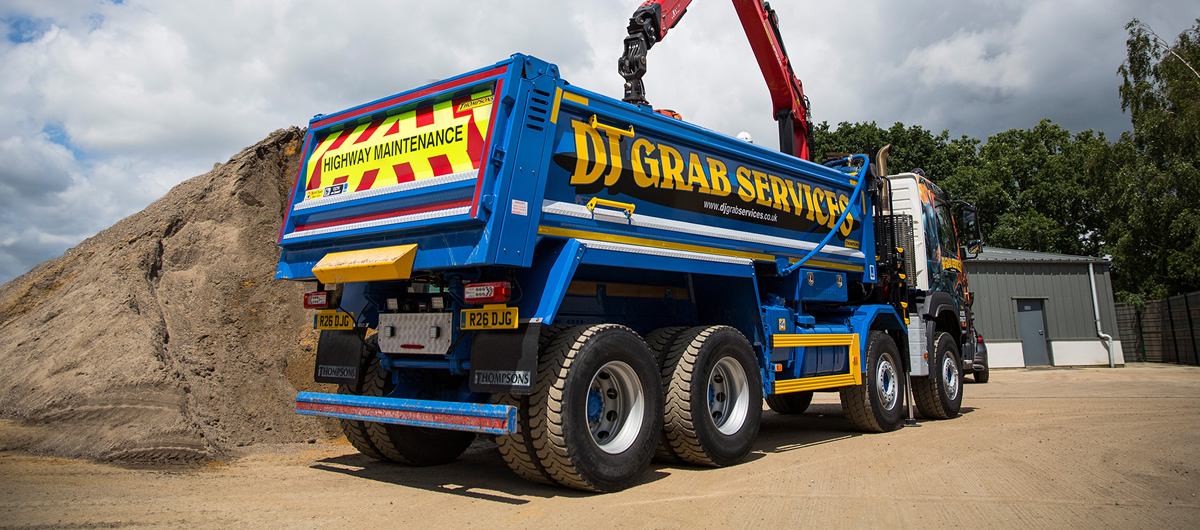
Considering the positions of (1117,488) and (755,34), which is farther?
(755,34)

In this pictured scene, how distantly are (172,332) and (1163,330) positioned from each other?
29.9 metres

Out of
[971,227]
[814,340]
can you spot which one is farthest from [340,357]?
[971,227]

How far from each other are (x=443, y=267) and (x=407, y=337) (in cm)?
85

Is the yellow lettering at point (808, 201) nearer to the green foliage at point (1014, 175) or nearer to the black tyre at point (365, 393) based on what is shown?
the black tyre at point (365, 393)

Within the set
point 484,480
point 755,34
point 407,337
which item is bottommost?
point 484,480

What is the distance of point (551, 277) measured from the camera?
4852mm

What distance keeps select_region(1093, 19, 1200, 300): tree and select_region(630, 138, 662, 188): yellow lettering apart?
24840 mm

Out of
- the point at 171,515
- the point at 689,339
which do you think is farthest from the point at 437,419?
the point at 689,339

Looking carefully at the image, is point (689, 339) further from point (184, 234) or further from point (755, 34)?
point (184, 234)

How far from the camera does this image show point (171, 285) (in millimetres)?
9555

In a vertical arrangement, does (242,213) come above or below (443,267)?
above

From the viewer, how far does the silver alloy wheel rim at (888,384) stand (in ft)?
28.4

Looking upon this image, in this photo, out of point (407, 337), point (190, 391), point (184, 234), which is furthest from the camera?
point (184, 234)

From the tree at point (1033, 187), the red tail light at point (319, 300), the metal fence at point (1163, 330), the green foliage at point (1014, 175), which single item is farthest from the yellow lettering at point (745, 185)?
the tree at point (1033, 187)
